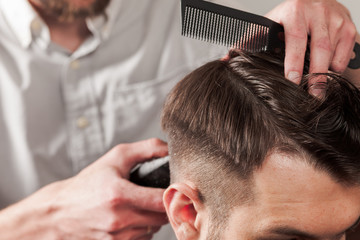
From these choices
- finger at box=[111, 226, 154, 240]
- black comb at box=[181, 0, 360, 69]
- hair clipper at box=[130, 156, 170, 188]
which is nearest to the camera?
black comb at box=[181, 0, 360, 69]

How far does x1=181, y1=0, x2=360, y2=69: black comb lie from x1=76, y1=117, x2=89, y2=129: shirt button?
60 cm

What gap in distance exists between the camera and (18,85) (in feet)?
4.80

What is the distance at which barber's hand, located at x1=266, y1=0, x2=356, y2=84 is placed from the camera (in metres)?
1.00

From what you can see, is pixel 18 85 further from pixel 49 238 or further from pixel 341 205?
pixel 341 205

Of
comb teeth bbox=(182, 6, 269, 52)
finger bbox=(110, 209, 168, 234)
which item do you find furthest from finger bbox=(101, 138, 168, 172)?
comb teeth bbox=(182, 6, 269, 52)

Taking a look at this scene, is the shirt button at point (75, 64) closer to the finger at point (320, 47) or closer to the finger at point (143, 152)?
the finger at point (143, 152)

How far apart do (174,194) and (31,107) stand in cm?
68

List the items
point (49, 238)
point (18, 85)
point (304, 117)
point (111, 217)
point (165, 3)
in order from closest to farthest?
point (304, 117) < point (111, 217) < point (49, 238) < point (18, 85) < point (165, 3)

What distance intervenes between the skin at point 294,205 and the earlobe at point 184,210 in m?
0.10

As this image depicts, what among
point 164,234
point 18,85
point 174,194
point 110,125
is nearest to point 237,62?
point 174,194

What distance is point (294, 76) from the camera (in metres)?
0.97

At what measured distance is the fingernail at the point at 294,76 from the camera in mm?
972

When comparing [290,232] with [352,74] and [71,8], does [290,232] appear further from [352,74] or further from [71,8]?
[71,8]

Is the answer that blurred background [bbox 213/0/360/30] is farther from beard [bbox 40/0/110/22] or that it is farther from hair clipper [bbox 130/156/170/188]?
hair clipper [bbox 130/156/170/188]
